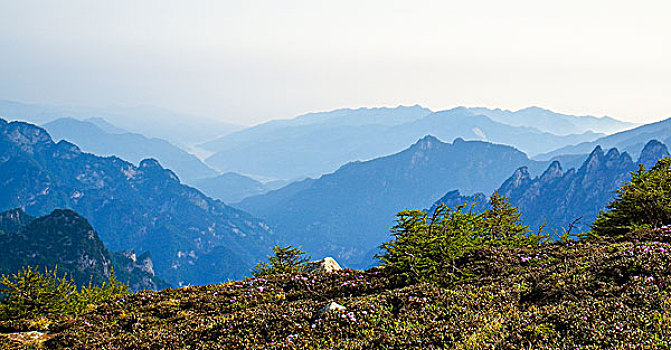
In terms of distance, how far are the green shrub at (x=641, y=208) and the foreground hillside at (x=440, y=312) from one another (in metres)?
3.84

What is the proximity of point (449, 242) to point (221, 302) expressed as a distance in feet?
26.4

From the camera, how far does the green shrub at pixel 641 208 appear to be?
65.7 feet


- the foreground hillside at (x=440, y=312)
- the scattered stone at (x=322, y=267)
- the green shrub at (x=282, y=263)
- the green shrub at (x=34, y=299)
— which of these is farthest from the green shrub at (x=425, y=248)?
the green shrub at (x=34, y=299)

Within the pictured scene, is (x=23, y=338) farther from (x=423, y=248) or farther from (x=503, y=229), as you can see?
(x=503, y=229)

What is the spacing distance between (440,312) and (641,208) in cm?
1548

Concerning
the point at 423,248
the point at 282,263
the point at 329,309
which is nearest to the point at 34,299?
the point at 282,263

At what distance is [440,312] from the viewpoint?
10.4m

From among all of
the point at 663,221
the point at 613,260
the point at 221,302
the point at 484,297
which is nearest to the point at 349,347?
the point at 484,297

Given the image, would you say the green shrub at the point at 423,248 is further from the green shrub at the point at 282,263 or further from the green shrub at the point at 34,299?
the green shrub at the point at 34,299

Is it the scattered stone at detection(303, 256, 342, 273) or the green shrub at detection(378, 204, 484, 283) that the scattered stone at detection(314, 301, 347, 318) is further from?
the scattered stone at detection(303, 256, 342, 273)

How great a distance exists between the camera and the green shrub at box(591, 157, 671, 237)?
789 inches

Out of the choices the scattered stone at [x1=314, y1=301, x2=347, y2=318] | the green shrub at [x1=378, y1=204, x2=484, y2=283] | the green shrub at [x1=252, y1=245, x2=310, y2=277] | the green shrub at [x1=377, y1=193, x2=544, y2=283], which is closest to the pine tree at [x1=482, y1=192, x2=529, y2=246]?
the green shrub at [x1=377, y1=193, x2=544, y2=283]

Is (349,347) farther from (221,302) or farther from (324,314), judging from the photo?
(221,302)

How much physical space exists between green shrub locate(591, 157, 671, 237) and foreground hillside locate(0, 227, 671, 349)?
3844mm
